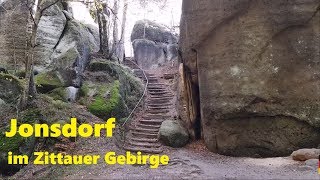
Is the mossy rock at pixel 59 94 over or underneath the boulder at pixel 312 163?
over

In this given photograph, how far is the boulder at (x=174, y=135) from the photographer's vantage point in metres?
11.5

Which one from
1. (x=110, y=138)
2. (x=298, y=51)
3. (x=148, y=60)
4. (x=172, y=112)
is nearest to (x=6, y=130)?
(x=110, y=138)

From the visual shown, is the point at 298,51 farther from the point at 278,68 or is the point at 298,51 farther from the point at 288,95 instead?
the point at 288,95

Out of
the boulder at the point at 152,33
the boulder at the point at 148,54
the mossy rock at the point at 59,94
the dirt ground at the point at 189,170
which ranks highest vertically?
the boulder at the point at 152,33

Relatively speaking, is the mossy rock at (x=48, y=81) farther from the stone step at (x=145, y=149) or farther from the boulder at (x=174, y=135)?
the boulder at (x=174, y=135)

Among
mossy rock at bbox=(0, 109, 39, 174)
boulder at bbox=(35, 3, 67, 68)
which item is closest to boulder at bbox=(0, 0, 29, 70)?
boulder at bbox=(35, 3, 67, 68)

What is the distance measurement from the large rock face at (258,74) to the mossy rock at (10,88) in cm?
701

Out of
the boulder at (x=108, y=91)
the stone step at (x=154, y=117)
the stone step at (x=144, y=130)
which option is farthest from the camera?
the stone step at (x=154, y=117)

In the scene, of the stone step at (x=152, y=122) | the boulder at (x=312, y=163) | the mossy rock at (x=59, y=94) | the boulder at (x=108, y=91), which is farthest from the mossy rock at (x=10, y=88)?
the boulder at (x=312, y=163)

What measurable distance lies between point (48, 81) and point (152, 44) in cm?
1662

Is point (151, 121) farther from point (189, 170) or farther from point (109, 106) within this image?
point (189, 170)

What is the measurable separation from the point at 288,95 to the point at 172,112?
5976 mm

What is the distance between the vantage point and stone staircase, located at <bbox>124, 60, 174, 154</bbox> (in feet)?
37.6

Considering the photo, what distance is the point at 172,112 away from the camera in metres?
14.2
